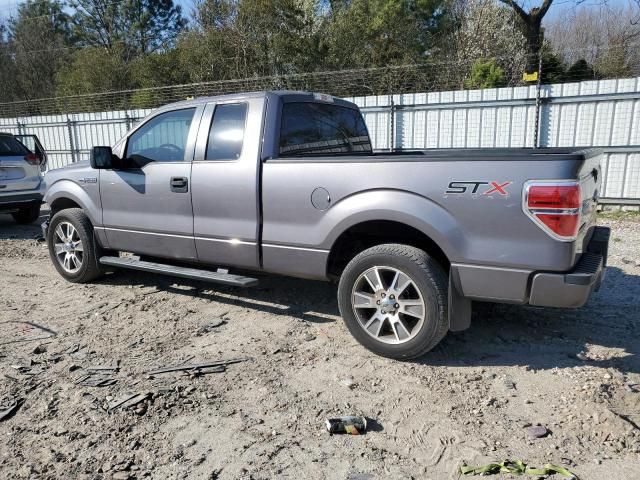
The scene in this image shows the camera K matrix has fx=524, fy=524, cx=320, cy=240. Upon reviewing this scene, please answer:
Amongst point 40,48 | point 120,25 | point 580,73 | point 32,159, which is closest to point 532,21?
point 580,73

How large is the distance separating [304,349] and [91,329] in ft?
6.56

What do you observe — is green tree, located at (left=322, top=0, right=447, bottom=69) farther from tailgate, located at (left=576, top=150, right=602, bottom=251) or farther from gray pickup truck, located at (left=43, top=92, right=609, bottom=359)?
tailgate, located at (left=576, top=150, right=602, bottom=251)

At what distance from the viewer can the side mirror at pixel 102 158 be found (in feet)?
17.2

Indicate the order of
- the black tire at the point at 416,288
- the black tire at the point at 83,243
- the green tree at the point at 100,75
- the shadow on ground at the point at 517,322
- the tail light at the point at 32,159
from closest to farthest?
the black tire at the point at 416,288, the shadow on ground at the point at 517,322, the black tire at the point at 83,243, the tail light at the point at 32,159, the green tree at the point at 100,75

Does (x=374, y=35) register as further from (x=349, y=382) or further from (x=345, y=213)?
(x=349, y=382)

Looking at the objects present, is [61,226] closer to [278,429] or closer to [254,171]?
[254,171]

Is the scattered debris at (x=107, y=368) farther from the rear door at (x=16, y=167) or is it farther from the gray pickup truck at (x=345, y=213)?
the rear door at (x=16, y=167)

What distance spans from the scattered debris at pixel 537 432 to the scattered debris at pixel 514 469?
28cm

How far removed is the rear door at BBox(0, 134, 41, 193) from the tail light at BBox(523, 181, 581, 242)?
9.35 m

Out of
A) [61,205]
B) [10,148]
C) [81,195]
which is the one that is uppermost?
[10,148]

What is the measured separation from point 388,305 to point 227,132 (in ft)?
7.04

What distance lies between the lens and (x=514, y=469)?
2.67 metres

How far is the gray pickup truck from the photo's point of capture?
3.34m

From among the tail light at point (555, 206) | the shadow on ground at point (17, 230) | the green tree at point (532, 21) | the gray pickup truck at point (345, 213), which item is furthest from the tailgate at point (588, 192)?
the green tree at point (532, 21)
